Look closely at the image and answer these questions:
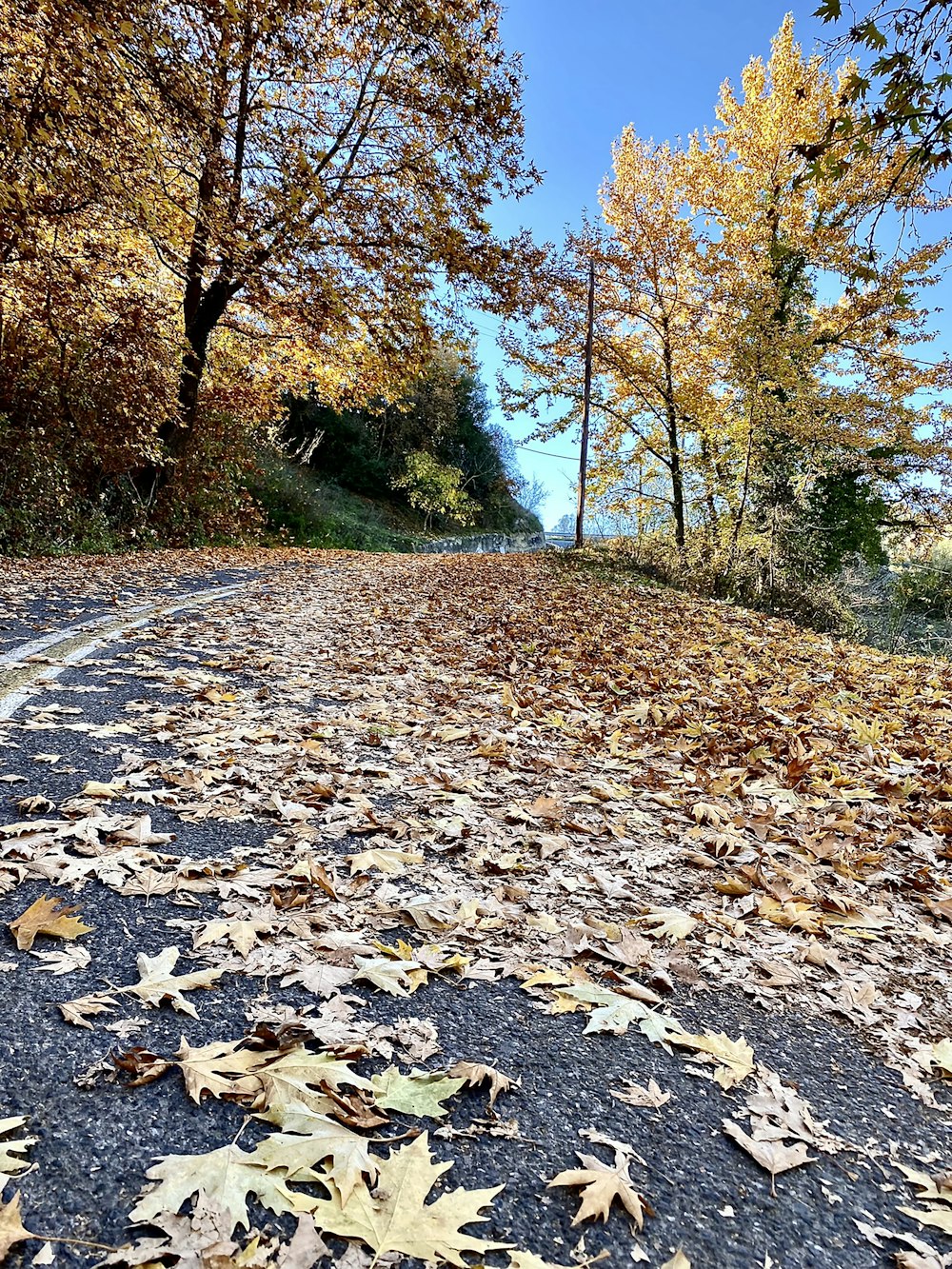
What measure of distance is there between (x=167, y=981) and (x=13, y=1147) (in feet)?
1.90

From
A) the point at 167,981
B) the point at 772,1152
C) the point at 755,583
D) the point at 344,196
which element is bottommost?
the point at 772,1152

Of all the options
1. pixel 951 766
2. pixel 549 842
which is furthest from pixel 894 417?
pixel 549 842

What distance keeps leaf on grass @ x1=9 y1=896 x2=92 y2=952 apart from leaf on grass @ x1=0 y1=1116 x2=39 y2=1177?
685mm

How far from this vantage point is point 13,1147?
1.44m

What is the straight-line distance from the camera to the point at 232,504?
54.0 ft

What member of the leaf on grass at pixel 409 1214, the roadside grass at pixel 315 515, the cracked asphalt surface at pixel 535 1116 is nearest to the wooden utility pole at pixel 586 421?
the roadside grass at pixel 315 515

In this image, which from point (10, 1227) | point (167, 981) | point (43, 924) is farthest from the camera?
point (43, 924)

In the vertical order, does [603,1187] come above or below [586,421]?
below

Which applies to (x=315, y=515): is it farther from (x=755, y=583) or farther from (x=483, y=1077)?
(x=483, y=1077)

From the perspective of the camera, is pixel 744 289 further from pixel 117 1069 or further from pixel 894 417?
pixel 117 1069

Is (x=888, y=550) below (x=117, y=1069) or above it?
above

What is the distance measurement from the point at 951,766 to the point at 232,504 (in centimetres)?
1543

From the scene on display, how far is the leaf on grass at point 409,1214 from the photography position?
4.37 ft

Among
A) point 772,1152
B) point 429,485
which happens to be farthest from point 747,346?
point 429,485
